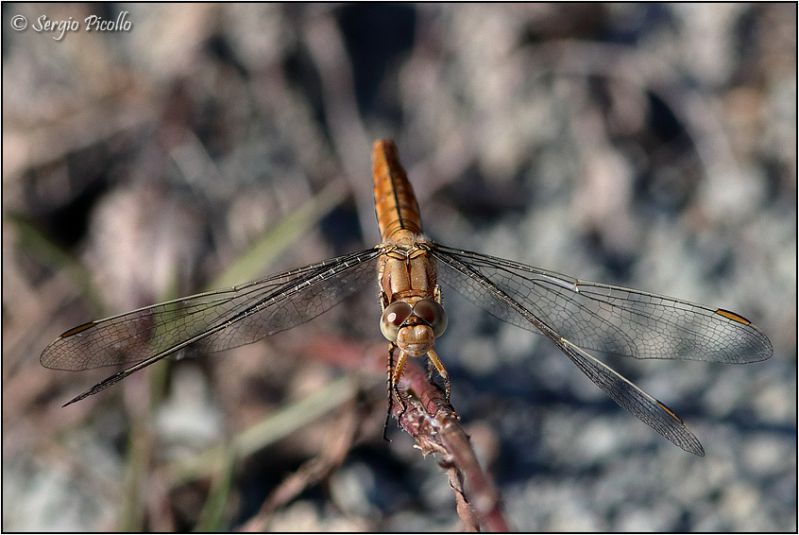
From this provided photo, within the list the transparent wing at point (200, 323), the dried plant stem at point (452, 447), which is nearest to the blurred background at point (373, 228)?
the transparent wing at point (200, 323)

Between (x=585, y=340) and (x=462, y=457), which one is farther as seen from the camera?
(x=585, y=340)

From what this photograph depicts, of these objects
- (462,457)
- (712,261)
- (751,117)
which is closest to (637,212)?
(712,261)

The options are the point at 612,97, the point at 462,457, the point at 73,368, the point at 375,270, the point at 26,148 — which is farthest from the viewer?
the point at 612,97

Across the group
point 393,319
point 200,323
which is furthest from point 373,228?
point 393,319

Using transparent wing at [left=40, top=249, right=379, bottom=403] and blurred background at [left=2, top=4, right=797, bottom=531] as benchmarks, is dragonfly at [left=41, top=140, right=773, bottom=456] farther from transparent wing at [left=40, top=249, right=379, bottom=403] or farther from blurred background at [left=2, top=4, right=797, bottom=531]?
blurred background at [left=2, top=4, right=797, bottom=531]

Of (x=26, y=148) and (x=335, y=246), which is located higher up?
(x=26, y=148)

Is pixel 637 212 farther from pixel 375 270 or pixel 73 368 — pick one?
pixel 73 368
